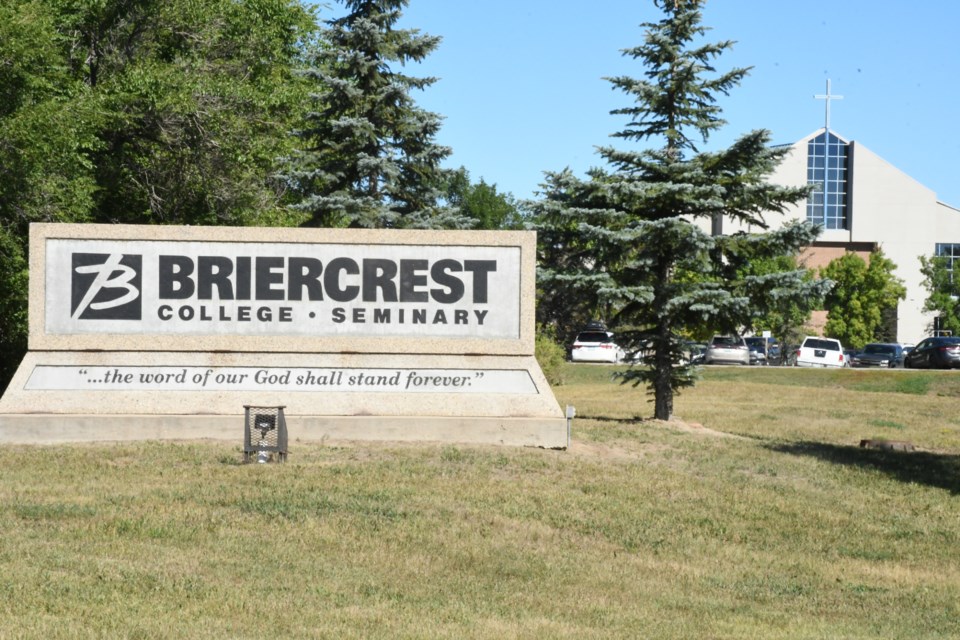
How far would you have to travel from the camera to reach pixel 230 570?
1018 centimetres

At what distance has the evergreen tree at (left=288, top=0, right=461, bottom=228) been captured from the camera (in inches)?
1059

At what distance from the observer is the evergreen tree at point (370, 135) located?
26906 mm

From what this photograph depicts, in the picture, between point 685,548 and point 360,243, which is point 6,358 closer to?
point 360,243

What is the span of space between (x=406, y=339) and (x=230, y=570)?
7.87 metres

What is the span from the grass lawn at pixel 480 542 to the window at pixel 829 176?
6709 cm

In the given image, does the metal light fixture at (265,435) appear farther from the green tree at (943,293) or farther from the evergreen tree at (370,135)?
the green tree at (943,293)

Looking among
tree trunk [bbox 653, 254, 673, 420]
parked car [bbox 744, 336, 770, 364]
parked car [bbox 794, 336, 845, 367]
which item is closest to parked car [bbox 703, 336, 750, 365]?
parked car [bbox 794, 336, 845, 367]

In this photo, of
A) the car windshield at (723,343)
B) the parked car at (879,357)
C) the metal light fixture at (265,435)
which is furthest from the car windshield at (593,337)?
the metal light fixture at (265,435)

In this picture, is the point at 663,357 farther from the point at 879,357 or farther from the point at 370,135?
the point at 879,357

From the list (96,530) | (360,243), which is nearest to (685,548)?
(96,530)

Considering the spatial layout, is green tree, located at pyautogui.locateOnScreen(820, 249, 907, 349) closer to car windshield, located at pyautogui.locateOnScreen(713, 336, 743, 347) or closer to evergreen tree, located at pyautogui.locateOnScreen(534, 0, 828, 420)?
car windshield, located at pyautogui.locateOnScreen(713, 336, 743, 347)

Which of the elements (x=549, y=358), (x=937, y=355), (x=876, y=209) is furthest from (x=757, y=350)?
(x=876, y=209)

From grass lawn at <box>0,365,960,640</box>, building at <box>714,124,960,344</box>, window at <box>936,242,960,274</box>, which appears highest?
building at <box>714,124,960,344</box>

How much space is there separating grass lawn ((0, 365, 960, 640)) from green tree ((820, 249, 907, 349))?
5092 centimetres
